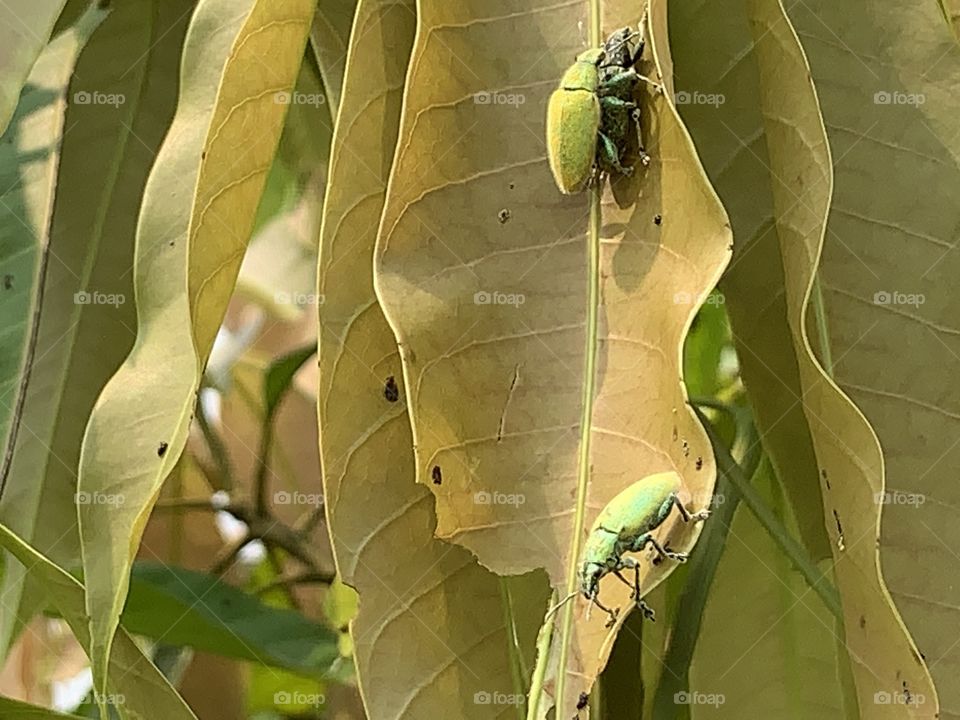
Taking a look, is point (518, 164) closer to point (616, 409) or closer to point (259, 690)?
point (616, 409)

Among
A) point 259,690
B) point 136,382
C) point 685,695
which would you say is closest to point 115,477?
point 136,382

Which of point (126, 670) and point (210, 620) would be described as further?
point (210, 620)

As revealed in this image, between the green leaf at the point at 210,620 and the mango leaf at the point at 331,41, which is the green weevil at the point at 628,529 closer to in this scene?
the mango leaf at the point at 331,41

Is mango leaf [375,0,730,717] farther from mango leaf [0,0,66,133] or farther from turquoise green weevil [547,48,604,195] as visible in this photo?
mango leaf [0,0,66,133]

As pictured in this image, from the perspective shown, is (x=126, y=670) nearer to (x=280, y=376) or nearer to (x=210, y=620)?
(x=210, y=620)

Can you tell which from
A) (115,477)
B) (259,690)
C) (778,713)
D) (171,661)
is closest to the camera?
(115,477)

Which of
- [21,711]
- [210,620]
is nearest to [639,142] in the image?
[21,711]
